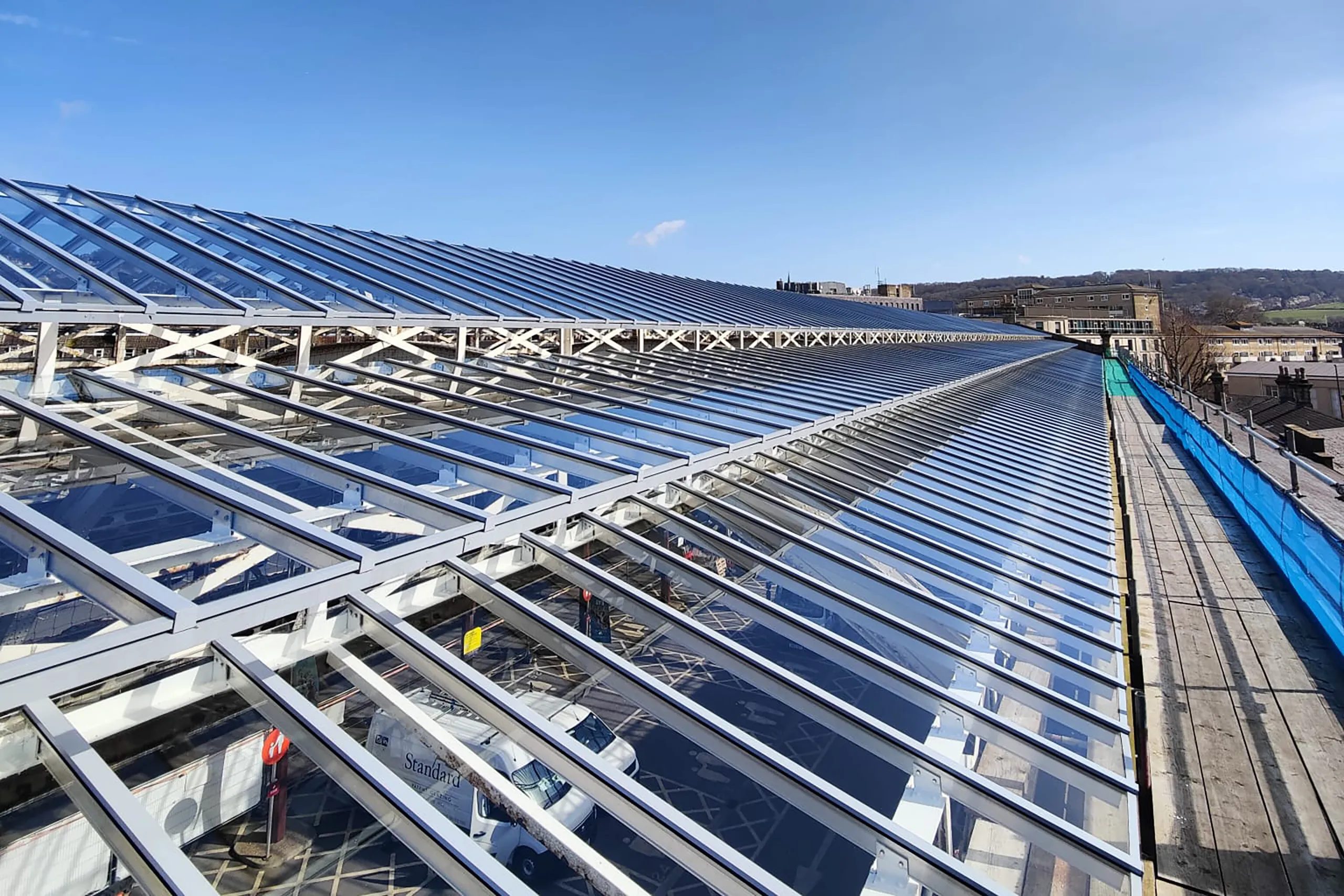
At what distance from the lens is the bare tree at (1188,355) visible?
67562mm

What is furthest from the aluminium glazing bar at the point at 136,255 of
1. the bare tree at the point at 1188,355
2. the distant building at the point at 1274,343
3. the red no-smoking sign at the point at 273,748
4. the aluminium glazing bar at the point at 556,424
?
the distant building at the point at 1274,343

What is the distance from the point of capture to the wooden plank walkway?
17.6 ft

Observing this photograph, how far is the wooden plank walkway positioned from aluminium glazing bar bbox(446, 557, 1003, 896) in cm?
394

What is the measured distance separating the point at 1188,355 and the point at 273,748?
9090cm

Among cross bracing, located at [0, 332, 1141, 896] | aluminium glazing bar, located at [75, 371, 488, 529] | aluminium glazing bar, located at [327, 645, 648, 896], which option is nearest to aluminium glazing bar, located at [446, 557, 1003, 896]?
cross bracing, located at [0, 332, 1141, 896]

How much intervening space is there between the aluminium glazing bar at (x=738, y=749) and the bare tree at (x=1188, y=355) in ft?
243

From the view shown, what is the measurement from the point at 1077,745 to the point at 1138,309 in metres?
139

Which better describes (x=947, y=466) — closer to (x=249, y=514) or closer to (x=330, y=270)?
(x=249, y=514)

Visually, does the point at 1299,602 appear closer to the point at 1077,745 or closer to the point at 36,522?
the point at 1077,745

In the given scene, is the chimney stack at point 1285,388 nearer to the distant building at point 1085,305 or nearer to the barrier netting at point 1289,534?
the barrier netting at point 1289,534

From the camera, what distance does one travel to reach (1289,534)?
10.5 metres

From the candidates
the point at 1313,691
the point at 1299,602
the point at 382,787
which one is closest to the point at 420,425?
the point at 382,787

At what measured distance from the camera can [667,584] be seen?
5062mm

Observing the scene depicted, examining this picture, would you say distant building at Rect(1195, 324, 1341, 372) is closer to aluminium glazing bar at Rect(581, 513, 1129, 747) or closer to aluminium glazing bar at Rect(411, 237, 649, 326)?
aluminium glazing bar at Rect(411, 237, 649, 326)
